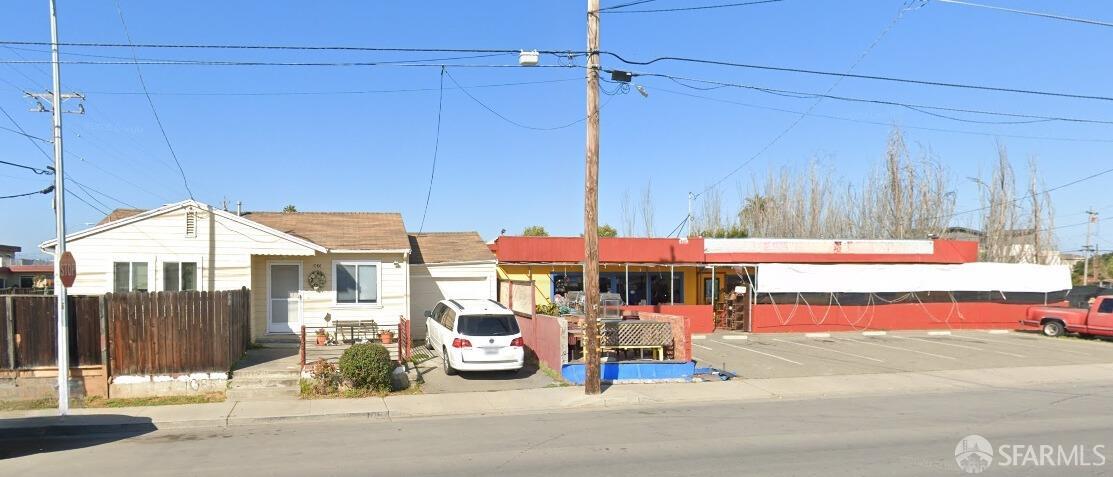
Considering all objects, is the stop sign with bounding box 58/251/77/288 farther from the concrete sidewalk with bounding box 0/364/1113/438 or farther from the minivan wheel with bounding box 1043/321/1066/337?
the minivan wheel with bounding box 1043/321/1066/337

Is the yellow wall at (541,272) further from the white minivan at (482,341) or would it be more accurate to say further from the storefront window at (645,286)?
the white minivan at (482,341)

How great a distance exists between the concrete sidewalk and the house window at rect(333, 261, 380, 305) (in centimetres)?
687

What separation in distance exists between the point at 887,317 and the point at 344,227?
20867 mm

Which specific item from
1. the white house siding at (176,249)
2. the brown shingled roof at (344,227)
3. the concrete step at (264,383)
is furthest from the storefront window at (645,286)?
the concrete step at (264,383)

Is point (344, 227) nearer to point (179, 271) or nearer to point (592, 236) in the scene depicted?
point (179, 271)

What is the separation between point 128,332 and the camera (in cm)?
1366

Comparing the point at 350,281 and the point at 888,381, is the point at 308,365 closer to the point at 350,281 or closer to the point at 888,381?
the point at 350,281

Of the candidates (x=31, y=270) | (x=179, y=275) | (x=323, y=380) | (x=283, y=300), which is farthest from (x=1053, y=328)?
(x=31, y=270)

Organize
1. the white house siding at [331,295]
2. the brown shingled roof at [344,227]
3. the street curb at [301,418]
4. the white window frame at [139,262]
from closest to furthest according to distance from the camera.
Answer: the street curb at [301,418]
the white window frame at [139,262]
the white house siding at [331,295]
the brown shingled roof at [344,227]

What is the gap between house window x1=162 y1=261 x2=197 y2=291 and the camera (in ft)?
59.0

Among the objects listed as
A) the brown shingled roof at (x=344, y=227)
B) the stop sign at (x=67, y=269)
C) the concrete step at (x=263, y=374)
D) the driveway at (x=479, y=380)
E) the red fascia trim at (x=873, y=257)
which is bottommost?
the driveway at (x=479, y=380)

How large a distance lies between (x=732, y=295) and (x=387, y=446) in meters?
20.5

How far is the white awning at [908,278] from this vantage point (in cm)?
2712

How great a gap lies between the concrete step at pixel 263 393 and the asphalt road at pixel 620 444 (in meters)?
2.45
